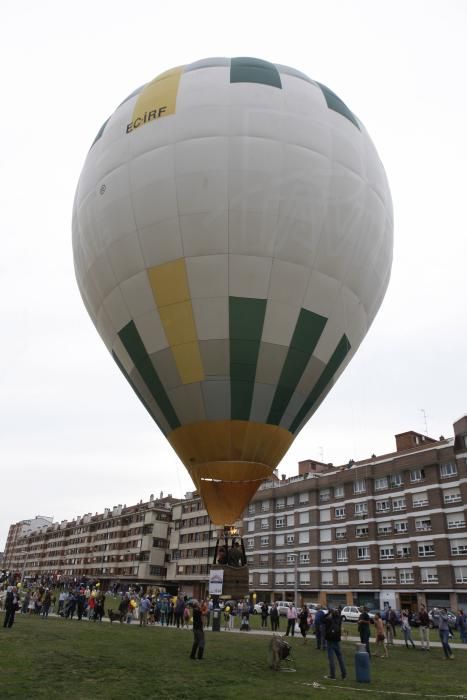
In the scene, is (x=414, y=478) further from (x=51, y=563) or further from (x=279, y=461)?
(x=51, y=563)

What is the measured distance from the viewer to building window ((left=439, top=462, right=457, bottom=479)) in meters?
48.6

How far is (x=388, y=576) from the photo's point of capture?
51.3m

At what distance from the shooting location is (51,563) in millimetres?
128000

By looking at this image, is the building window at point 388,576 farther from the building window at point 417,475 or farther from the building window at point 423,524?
the building window at point 417,475

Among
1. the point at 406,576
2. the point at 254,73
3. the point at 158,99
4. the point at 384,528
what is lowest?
the point at 406,576

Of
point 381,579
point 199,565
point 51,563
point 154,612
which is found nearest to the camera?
point 154,612

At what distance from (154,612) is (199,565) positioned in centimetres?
5278

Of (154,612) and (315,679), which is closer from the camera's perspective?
(315,679)

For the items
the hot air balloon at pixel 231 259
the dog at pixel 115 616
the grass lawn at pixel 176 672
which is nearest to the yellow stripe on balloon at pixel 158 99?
the hot air balloon at pixel 231 259

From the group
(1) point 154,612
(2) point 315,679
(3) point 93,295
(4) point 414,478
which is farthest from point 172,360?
(4) point 414,478

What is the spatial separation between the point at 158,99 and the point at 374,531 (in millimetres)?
48334

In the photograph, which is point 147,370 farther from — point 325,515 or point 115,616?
point 325,515

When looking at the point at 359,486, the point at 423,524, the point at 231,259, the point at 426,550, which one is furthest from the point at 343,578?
the point at 231,259

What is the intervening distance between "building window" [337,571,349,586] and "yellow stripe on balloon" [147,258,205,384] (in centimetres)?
4764
